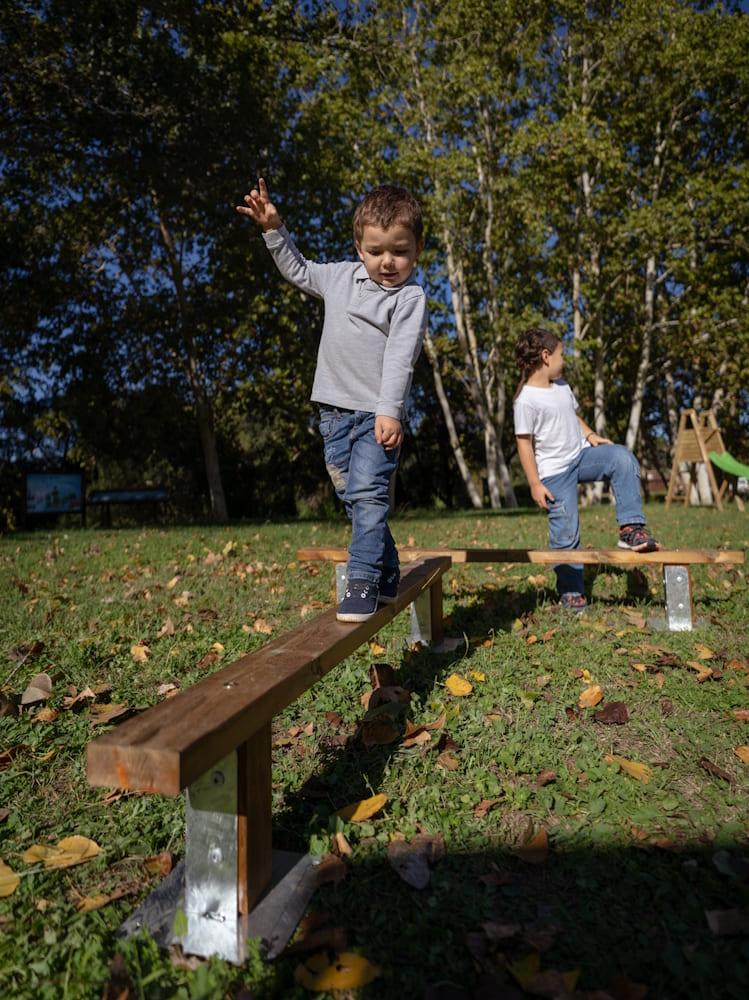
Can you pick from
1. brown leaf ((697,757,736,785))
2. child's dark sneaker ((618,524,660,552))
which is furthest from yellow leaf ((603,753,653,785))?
child's dark sneaker ((618,524,660,552))

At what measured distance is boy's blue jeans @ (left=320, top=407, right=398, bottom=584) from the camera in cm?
264

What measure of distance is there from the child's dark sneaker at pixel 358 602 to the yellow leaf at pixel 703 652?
1851 millimetres

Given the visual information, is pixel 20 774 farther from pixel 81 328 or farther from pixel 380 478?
pixel 81 328

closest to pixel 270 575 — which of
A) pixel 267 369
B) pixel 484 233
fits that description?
pixel 267 369

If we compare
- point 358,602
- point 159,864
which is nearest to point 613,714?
point 358,602

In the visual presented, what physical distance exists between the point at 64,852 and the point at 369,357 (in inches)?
78.0

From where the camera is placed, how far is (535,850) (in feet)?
5.90

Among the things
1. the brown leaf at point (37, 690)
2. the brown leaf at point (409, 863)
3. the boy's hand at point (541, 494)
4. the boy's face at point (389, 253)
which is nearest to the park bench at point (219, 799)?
the brown leaf at point (409, 863)

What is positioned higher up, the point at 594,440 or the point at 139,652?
the point at 594,440

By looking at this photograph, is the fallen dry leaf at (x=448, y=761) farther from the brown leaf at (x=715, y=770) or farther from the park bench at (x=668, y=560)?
the park bench at (x=668, y=560)

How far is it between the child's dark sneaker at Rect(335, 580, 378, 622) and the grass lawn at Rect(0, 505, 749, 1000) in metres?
0.48

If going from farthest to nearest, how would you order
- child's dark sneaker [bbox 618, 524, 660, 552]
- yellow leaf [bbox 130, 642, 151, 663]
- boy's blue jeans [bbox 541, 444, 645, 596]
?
boy's blue jeans [bbox 541, 444, 645, 596], child's dark sneaker [bbox 618, 524, 660, 552], yellow leaf [bbox 130, 642, 151, 663]

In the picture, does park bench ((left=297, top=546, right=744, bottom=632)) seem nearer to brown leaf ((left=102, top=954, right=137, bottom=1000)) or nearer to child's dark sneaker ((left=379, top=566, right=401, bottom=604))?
child's dark sneaker ((left=379, top=566, right=401, bottom=604))

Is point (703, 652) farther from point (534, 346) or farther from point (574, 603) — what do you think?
point (534, 346)
